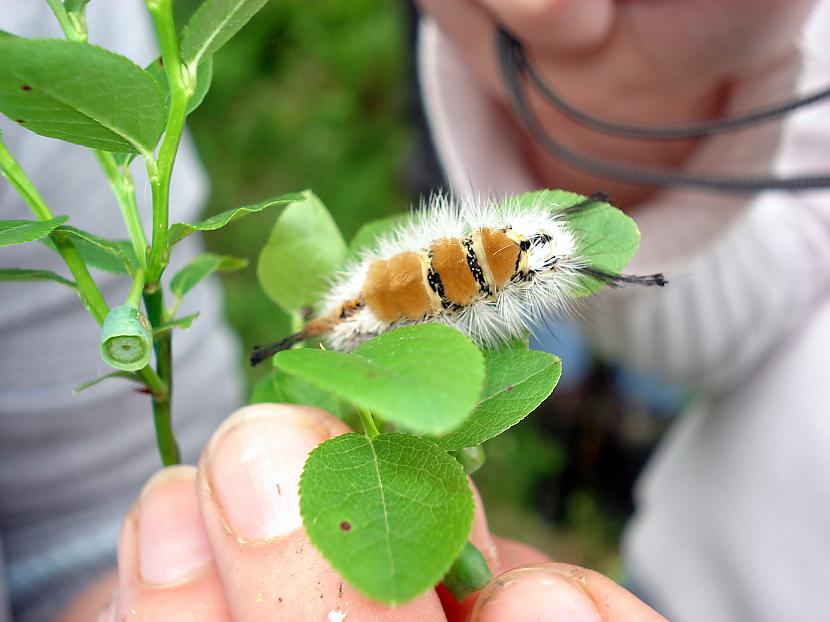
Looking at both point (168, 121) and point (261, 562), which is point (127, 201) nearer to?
point (168, 121)

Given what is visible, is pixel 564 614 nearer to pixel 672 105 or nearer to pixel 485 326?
pixel 485 326

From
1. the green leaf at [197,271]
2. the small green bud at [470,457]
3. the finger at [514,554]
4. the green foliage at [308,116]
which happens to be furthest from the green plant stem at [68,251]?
the green foliage at [308,116]

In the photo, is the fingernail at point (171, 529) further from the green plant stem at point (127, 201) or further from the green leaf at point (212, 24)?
the green leaf at point (212, 24)

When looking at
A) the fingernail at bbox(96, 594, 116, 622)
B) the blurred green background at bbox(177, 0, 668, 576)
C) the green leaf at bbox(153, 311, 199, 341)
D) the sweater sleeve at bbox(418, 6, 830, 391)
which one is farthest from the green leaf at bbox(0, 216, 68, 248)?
the blurred green background at bbox(177, 0, 668, 576)

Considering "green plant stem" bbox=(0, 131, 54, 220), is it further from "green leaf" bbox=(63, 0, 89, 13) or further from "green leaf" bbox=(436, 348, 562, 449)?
"green leaf" bbox=(436, 348, 562, 449)

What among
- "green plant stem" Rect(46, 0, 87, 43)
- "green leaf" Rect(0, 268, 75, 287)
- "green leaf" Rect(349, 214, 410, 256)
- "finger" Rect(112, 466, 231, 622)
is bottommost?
"finger" Rect(112, 466, 231, 622)

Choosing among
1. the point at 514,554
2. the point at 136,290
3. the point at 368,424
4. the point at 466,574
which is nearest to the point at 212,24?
the point at 136,290

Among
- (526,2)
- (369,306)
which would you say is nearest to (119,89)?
(369,306)
